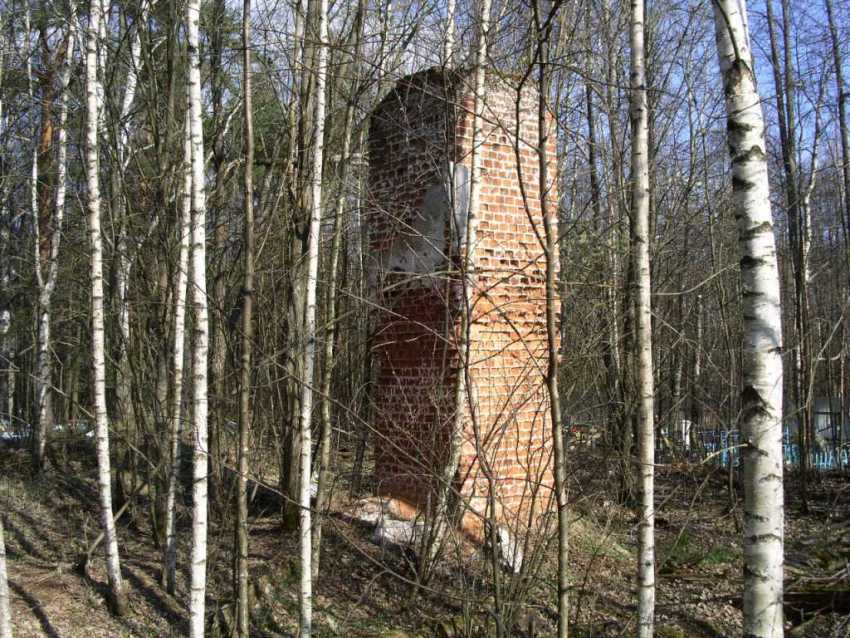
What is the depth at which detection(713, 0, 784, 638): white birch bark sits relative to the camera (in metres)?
3.19

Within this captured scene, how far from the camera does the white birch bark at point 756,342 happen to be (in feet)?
10.5

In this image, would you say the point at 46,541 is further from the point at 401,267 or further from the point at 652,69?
the point at 652,69

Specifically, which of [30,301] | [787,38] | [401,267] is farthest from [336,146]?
[30,301]

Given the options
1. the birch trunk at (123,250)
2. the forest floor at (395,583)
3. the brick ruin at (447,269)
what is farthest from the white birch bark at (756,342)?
the birch trunk at (123,250)

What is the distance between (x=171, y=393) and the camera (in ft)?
22.3

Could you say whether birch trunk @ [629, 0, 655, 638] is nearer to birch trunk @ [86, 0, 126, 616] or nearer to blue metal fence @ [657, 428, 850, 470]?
birch trunk @ [86, 0, 126, 616]

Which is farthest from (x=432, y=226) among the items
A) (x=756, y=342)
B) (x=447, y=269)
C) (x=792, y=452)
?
(x=792, y=452)

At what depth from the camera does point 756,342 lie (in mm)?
3295

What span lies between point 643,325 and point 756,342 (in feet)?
5.06

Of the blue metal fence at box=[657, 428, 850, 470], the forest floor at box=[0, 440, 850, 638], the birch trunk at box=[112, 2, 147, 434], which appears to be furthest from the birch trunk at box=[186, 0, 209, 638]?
A: the blue metal fence at box=[657, 428, 850, 470]

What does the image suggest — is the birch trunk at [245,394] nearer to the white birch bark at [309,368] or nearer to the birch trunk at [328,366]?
the white birch bark at [309,368]

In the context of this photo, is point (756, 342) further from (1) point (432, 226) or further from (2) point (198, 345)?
(1) point (432, 226)

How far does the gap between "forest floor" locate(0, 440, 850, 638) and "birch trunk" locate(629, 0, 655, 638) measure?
1.04 feet

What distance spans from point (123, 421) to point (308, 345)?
14.2 ft
